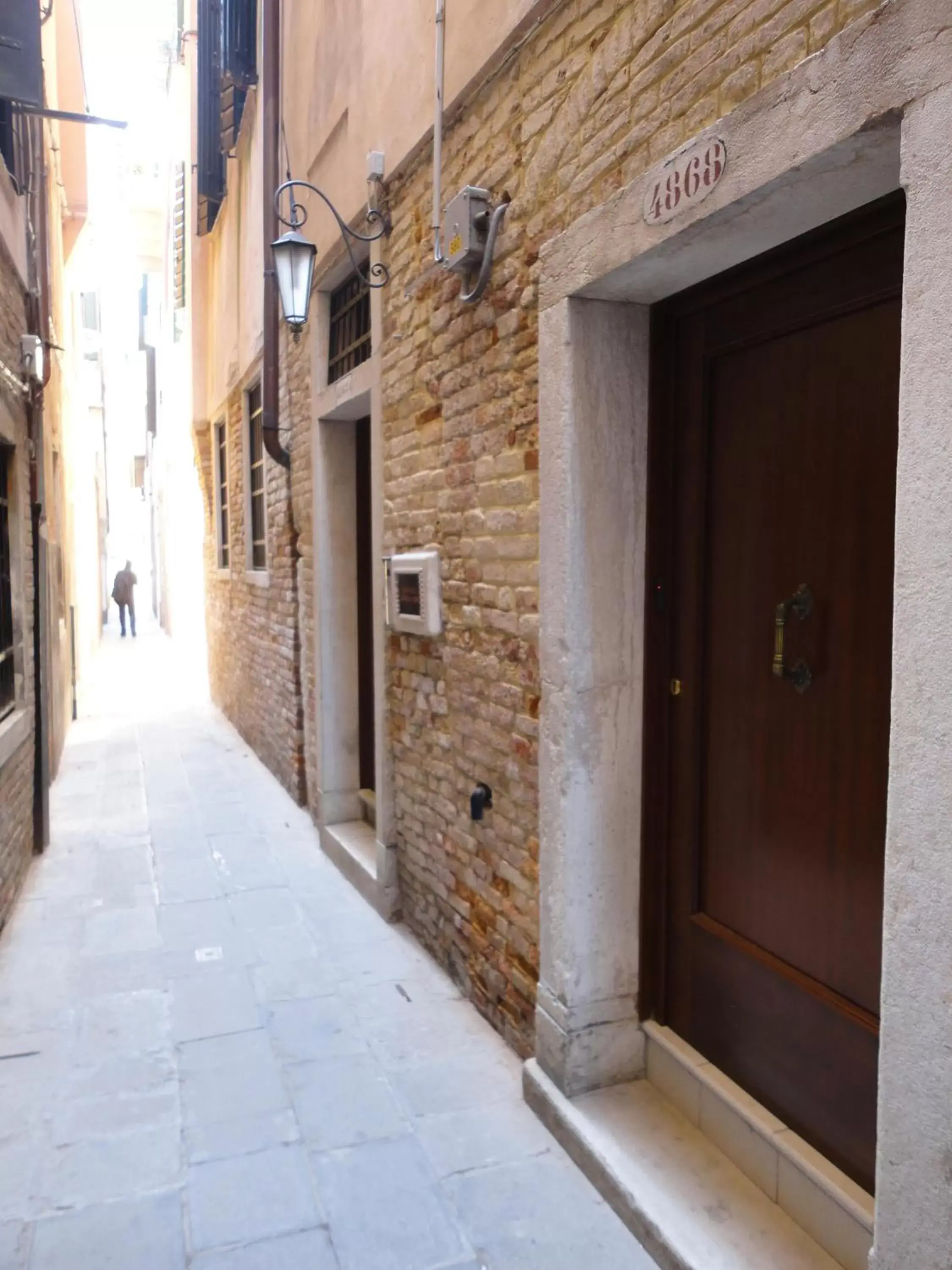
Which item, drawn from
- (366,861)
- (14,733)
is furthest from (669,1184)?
(14,733)

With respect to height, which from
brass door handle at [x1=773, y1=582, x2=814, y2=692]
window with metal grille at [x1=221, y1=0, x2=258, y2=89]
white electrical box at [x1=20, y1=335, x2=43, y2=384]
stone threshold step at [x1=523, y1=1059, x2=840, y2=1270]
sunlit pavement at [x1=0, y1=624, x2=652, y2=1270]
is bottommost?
sunlit pavement at [x1=0, y1=624, x2=652, y2=1270]

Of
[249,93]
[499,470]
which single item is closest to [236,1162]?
[499,470]

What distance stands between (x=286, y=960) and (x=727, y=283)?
3179 mm

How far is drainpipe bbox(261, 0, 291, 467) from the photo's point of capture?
239 inches

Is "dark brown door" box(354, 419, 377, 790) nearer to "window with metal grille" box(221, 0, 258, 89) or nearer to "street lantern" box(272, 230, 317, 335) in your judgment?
"street lantern" box(272, 230, 317, 335)

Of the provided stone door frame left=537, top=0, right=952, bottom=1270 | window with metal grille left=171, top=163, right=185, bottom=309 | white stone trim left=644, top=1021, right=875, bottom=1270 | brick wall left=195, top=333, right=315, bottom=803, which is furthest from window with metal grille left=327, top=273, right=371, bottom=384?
window with metal grille left=171, top=163, right=185, bottom=309

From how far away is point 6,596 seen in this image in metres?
5.00

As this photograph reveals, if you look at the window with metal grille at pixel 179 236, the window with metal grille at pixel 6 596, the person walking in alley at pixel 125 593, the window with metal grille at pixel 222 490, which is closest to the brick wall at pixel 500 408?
the window with metal grille at pixel 6 596

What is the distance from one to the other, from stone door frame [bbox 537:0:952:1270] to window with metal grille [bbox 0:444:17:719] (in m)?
Answer: 3.30

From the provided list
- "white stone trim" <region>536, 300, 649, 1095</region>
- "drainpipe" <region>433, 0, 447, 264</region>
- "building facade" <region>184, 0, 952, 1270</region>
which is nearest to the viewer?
"building facade" <region>184, 0, 952, 1270</region>

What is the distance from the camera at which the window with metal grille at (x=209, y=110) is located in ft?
26.7

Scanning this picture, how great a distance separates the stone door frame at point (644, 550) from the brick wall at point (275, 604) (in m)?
3.47

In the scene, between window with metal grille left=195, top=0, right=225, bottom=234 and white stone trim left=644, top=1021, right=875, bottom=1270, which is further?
window with metal grille left=195, top=0, right=225, bottom=234

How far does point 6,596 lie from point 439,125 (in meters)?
3.21
